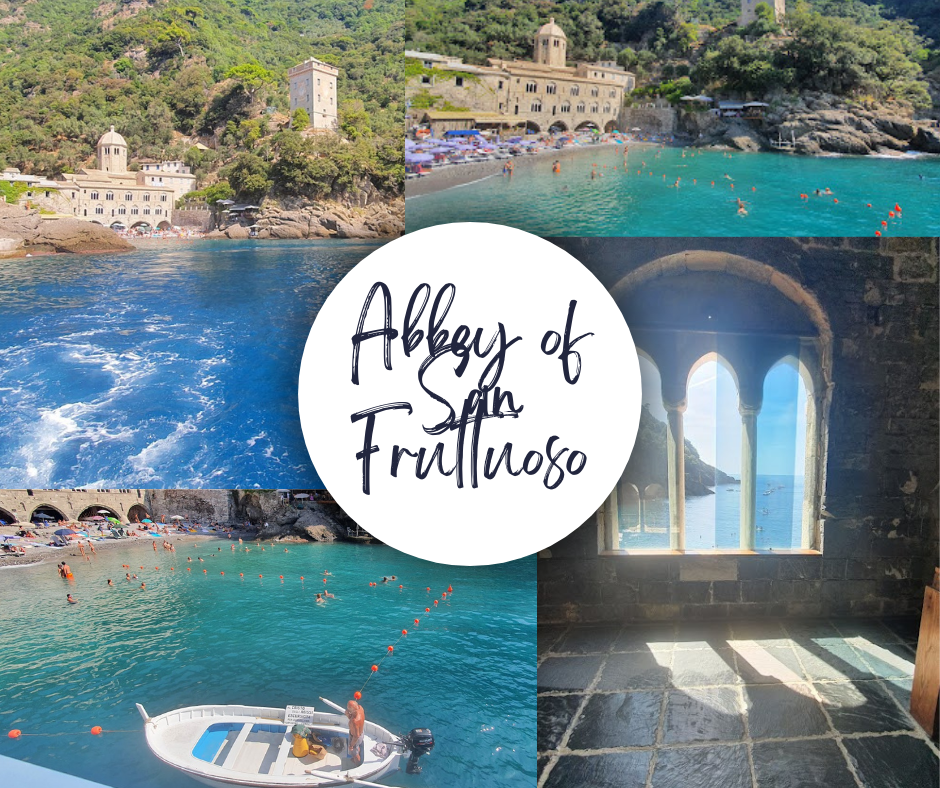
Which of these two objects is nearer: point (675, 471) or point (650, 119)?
point (675, 471)

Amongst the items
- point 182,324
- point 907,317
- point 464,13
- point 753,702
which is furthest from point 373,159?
point 753,702

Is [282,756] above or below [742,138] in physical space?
below

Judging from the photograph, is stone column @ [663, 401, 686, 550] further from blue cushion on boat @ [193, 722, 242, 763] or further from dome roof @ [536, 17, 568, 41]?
blue cushion on boat @ [193, 722, 242, 763]

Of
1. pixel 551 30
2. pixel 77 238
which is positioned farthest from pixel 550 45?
pixel 77 238

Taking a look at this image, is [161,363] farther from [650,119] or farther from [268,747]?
[650,119]

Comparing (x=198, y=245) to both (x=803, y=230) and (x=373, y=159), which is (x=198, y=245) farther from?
(x=803, y=230)

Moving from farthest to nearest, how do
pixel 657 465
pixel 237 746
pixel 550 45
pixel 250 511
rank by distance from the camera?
pixel 250 511, pixel 550 45, pixel 237 746, pixel 657 465

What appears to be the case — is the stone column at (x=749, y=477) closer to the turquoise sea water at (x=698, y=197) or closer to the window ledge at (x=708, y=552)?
the window ledge at (x=708, y=552)
